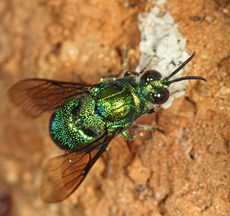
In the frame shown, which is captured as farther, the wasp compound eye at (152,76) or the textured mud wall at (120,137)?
the wasp compound eye at (152,76)

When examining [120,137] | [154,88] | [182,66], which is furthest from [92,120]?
[182,66]

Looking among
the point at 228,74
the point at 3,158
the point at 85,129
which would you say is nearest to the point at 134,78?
the point at 85,129

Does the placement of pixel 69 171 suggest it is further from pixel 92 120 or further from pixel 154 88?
pixel 154 88

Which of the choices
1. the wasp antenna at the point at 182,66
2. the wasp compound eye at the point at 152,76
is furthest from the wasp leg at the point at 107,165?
the wasp antenna at the point at 182,66

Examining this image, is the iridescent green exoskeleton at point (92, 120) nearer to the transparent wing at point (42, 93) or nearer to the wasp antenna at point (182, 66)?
the wasp antenna at point (182, 66)

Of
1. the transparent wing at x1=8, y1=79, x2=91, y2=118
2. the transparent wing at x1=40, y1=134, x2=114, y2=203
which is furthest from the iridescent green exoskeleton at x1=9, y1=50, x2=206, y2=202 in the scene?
the transparent wing at x1=8, y1=79, x2=91, y2=118

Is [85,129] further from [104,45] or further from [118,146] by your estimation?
[104,45]
